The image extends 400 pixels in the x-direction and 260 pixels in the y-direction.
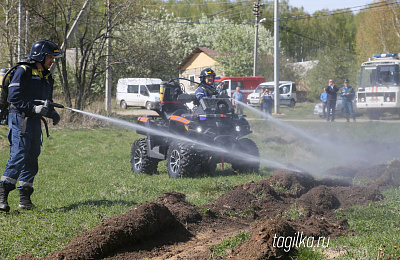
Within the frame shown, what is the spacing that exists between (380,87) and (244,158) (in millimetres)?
17294

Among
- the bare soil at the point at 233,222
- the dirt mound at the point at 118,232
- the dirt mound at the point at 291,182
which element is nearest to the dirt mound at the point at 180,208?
the bare soil at the point at 233,222

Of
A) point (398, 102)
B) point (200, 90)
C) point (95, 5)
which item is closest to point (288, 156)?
point (200, 90)

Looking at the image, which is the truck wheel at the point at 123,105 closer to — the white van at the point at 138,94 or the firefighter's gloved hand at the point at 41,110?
the white van at the point at 138,94

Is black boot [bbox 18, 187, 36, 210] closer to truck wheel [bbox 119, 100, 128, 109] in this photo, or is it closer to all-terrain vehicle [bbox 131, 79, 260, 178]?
all-terrain vehicle [bbox 131, 79, 260, 178]

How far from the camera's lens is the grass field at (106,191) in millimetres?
4918

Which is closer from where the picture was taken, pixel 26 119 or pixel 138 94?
pixel 26 119

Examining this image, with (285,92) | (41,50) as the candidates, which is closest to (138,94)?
(285,92)

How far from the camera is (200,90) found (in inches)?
398

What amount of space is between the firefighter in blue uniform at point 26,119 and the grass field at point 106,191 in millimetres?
423

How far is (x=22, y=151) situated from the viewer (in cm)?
628

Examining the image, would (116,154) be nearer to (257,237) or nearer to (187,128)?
(187,128)

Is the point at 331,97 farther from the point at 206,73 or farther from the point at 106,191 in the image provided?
the point at 106,191

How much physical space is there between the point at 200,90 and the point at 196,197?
3323 mm

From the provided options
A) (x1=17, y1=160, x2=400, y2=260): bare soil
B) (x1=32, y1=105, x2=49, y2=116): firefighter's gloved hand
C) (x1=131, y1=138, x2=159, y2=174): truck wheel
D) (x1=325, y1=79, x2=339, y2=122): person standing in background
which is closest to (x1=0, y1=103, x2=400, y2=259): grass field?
(x1=131, y1=138, x2=159, y2=174): truck wheel
